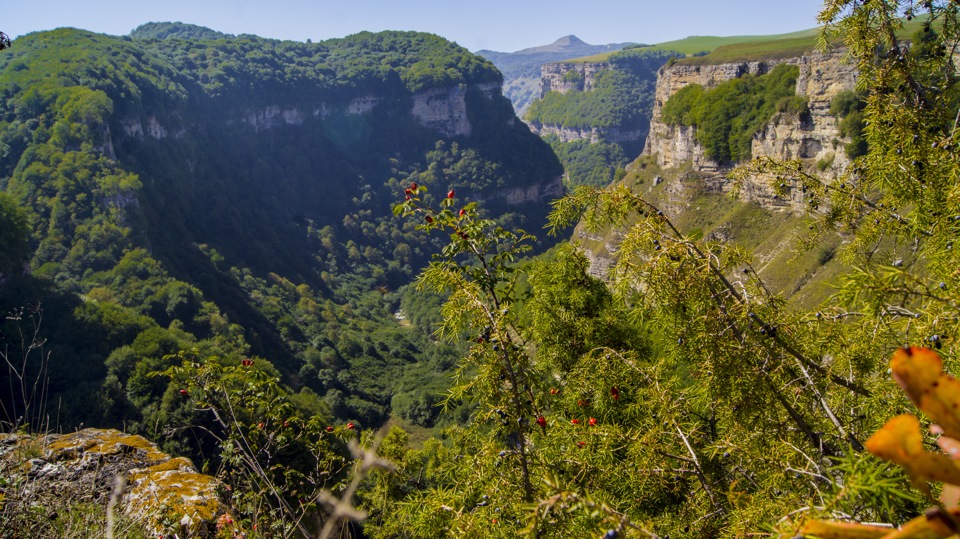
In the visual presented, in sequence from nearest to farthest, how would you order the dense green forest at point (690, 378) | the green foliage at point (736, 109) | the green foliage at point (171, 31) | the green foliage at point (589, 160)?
1. the dense green forest at point (690, 378)
2. the green foliage at point (736, 109)
3. the green foliage at point (589, 160)
4. the green foliage at point (171, 31)

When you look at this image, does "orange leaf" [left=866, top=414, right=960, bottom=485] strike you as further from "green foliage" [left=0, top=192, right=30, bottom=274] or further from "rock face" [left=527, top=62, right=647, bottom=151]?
"rock face" [left=527, top=62, right=647, bottom=151]

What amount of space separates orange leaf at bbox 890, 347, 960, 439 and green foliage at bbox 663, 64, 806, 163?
61225 mm

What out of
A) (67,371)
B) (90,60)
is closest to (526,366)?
(67,371)

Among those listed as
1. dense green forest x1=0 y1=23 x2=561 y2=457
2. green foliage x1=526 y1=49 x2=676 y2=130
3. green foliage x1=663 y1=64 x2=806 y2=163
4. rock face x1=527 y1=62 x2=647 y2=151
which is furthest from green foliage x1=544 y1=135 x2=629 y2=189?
green foliage x1=663 y1=64 x2=806 y2=163

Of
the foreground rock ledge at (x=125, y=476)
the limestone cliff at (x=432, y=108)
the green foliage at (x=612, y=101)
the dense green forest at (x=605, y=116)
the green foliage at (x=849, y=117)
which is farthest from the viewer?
the green foliage at (x=612, y=101)

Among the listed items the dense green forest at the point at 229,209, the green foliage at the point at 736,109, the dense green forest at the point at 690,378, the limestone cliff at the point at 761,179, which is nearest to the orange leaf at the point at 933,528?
the dense green forest at the point at 690,378

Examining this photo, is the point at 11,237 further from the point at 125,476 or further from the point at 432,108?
the point at 432,108

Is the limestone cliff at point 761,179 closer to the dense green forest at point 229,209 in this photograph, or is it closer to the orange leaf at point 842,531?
the dense green forest at point 229,209

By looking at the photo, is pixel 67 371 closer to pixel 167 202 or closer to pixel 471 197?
pixel 167 202

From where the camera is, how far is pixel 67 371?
37.0 metres

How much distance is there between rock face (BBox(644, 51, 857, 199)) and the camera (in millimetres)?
48219

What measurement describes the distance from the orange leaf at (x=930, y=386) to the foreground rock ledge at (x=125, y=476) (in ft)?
15.4

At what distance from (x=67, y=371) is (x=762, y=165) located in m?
43.7

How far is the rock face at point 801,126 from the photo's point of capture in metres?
48.2
